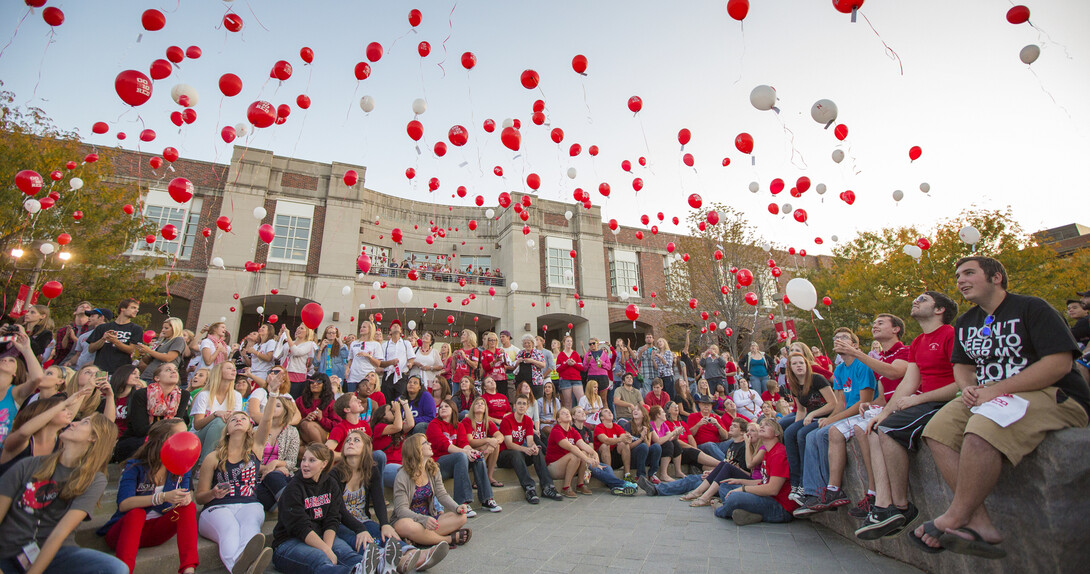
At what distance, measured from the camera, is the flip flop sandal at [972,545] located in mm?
2402

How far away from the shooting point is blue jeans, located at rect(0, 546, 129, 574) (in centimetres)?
291

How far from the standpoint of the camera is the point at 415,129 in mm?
8062

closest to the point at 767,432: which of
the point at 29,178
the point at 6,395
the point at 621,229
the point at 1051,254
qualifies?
the point at 6,395

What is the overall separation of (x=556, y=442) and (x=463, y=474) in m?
1.76

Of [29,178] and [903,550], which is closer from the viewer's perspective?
[903,550]

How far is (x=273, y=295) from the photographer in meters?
17.1

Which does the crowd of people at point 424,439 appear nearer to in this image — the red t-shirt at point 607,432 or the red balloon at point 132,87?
the red t-shirt at point 607,432

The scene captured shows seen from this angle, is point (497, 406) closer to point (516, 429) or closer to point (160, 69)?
point (516, 429)

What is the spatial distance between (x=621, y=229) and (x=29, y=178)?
19.7m

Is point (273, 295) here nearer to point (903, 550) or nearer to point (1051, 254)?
point (903, 550)

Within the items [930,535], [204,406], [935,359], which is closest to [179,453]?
[204,406]

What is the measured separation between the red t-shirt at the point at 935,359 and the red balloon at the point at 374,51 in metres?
7.55

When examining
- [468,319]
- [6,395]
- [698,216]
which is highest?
[698,216]

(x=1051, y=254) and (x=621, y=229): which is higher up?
(x=621, y=229)
